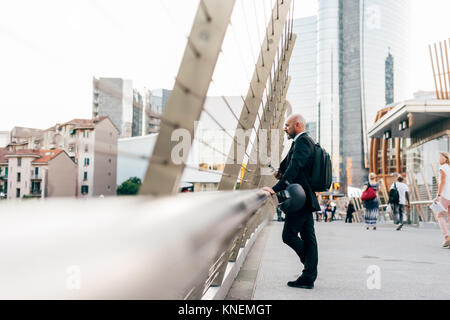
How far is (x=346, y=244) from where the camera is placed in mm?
8898

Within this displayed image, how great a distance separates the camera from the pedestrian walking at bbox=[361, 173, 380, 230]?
47.9 feet

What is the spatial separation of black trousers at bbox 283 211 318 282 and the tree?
128 inches

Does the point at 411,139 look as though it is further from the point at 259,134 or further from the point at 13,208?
the point at 13,208

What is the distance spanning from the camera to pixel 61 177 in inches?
37.4

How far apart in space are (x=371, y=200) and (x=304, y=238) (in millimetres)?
10941

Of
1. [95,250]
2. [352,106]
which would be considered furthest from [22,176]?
[352,106]

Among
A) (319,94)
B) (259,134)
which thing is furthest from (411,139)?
(319,94)

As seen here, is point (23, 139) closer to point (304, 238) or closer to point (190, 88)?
point (190, 88)

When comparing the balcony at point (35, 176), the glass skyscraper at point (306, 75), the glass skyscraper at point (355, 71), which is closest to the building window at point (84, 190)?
the balcony at point (35, 176)

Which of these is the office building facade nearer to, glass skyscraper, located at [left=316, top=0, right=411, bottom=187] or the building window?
the building window

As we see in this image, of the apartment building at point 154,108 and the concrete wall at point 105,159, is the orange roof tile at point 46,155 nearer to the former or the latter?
the concrete wall at point 105,159

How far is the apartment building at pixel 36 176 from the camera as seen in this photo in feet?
2.81

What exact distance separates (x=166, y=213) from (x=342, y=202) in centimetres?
3781

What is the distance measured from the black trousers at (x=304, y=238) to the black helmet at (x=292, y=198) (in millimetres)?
265
